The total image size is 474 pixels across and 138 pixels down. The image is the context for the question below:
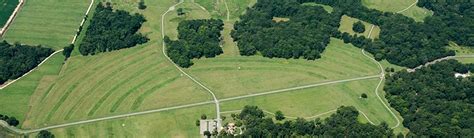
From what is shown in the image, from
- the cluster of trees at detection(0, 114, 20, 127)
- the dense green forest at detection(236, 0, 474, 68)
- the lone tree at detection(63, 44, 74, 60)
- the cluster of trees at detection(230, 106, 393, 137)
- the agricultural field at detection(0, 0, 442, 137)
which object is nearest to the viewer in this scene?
the cluster of trees at detection(230, 106, 393, 137)

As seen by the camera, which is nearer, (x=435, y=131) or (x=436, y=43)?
(x=435, y=131)

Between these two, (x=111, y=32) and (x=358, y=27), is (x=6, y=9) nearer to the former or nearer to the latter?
(x=111, y=32)

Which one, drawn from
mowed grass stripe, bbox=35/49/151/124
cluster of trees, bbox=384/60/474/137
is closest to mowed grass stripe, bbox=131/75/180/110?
mowed grass stripe, bbox=35/49/151/124

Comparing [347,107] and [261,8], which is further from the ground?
[261,8]

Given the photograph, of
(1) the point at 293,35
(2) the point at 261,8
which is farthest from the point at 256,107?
(2) the point at 261,8

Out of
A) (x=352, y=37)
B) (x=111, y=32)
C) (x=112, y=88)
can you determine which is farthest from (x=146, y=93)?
(x=352, y=37)

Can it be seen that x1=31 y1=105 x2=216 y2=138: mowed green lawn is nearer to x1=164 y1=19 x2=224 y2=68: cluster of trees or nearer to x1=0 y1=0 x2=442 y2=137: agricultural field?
x1=0 y1=0 x2=442 y2=137: agricultural field

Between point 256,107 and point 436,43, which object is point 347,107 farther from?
point 436,43
